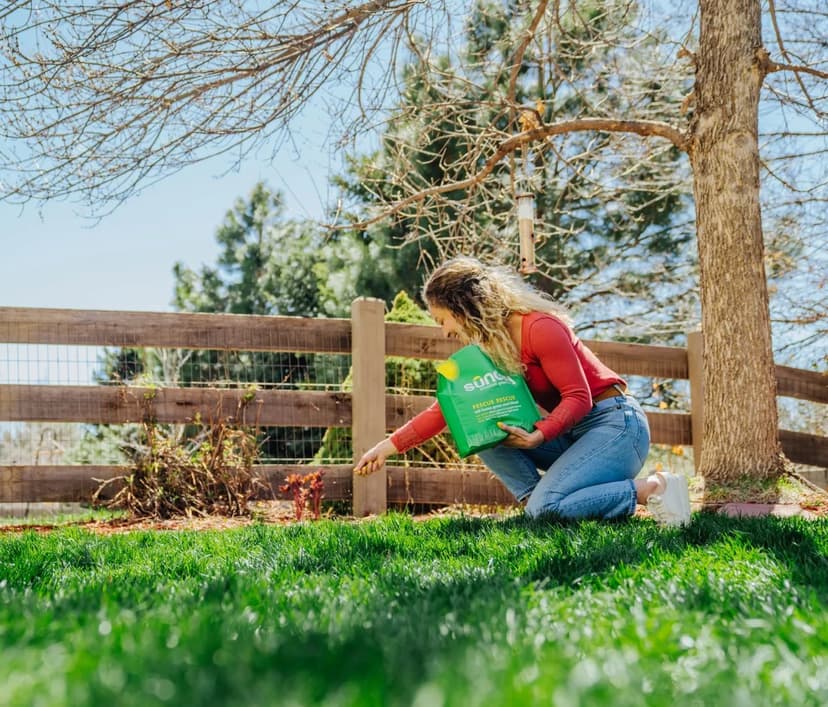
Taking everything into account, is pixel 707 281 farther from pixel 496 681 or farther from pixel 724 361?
pixel 496 681

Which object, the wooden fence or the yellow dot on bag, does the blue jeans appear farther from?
the wooden fence

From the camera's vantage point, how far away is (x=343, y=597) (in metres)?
1.83

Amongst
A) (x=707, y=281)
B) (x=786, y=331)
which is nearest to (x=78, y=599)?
(x=707, y=281)

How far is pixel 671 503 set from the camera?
11.0ft

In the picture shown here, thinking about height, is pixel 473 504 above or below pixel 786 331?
below

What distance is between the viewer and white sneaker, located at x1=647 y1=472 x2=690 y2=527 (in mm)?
3344

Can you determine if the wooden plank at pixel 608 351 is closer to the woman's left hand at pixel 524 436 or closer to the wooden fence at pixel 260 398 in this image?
the wooden fence at pixel 260 398

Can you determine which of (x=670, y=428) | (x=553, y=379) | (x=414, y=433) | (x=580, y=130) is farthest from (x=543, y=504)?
(x=670, y=428)

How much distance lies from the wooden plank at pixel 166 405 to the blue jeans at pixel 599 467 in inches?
95.1

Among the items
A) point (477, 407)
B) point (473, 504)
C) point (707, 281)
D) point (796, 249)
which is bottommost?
point (473, 504)

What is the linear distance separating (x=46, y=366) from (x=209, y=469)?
4.16 feet

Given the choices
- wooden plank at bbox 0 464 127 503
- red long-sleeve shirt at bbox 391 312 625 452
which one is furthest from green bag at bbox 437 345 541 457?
wooden plank at bbox 0 464 127 503

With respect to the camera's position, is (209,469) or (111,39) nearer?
(111,39)

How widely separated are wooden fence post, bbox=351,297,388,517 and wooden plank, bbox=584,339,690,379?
1875 millimetres
